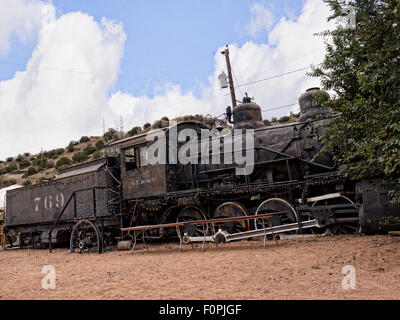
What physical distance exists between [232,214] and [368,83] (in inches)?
218

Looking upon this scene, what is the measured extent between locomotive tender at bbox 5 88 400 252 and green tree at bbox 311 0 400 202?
118 cm

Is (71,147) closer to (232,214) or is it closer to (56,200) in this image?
(56,200)

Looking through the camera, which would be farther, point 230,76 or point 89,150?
point 89,150

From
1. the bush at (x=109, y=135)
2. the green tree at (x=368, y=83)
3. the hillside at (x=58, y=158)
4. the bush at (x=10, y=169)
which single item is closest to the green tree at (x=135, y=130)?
the hillside at (x=58, y=158)

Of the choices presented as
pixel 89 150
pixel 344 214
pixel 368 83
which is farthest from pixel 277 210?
pixel 89 150

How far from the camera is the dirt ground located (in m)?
4.28

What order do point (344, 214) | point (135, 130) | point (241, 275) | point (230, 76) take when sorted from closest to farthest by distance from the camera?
point (241, 275) → point (344, 214) → point (230, 76) → point (135, 130)

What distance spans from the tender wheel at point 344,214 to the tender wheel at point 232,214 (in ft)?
5.79

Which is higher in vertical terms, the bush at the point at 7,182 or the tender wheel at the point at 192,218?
the bush at the point at 7,182

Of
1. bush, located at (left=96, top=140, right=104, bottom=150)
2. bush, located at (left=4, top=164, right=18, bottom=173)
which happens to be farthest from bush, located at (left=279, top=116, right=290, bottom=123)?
bush, located at (left=4, top=164, right=18, bottom=173)

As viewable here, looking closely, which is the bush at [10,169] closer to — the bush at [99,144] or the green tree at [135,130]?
the bush at [99,144]

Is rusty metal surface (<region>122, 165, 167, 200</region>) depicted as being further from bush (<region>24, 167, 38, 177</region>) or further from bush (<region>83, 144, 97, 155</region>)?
bush (<region>24, 167, 38, 177</region>)

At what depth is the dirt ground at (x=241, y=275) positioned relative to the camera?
4277mm

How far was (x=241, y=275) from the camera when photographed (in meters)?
5.33
